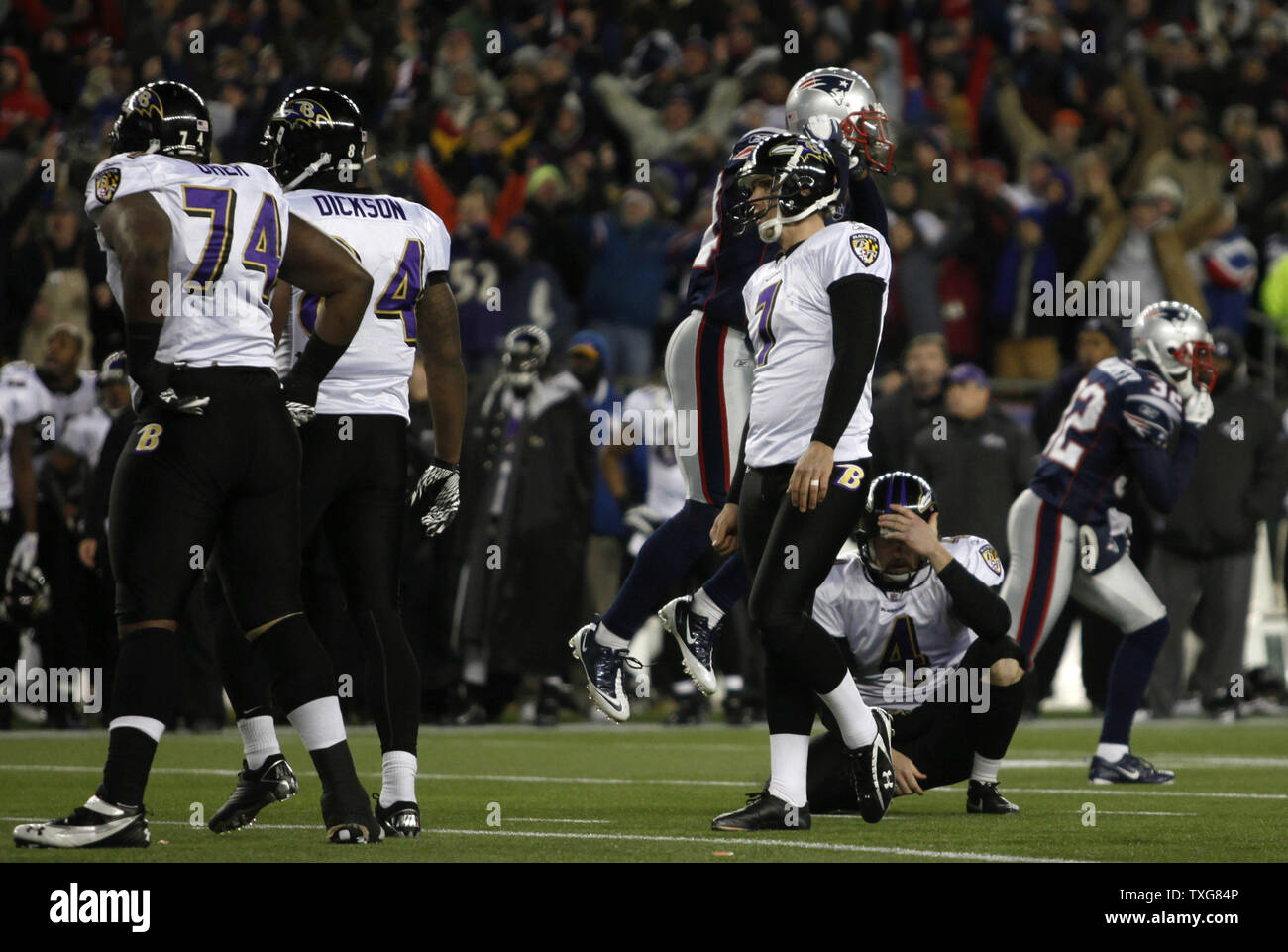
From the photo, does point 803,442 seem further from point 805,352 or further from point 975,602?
point 975,602

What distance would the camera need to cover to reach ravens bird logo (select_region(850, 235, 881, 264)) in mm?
6297

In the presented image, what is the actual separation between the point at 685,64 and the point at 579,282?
3.49 metres

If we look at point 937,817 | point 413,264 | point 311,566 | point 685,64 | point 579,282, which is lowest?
point 937,817

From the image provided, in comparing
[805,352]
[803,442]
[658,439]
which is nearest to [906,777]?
[803,442]

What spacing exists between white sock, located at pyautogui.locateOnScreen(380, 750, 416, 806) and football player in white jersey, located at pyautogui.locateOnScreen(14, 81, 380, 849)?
0.37m

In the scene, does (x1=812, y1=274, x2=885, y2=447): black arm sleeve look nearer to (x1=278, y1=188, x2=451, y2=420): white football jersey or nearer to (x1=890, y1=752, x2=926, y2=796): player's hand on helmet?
(x1=890, y1=752, x2=926, y2=796): player's hand on helmet

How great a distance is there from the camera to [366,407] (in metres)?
6.32

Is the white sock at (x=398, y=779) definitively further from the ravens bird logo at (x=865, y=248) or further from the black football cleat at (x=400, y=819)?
the ravens bird logo at (x=865, y=248)

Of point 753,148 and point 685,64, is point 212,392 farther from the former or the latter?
point 685,64

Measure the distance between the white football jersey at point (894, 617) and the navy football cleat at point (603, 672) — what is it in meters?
0.71

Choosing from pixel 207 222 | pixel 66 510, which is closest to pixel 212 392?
pixel 207 222
